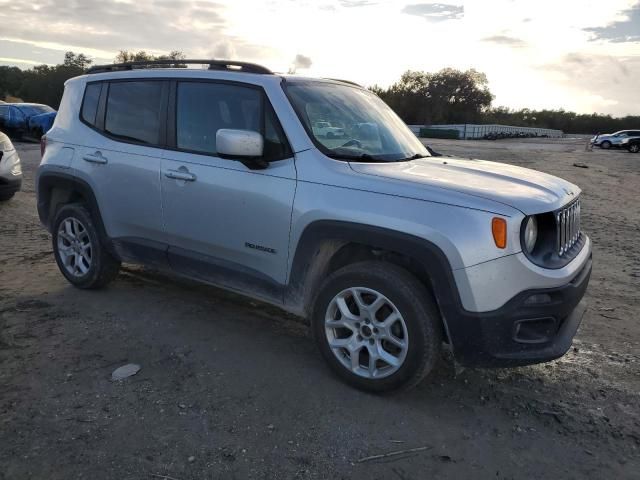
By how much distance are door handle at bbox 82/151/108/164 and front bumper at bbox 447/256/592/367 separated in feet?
10.3

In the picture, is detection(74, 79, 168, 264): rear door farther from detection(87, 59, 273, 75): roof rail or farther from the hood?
the hood

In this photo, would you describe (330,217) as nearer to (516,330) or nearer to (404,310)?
(404,310)

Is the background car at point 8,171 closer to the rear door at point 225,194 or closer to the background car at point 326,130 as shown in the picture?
the rear door at point 225,194

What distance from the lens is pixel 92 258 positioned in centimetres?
502

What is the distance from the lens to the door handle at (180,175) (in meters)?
4.08

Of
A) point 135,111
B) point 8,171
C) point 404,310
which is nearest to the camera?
point 404,310

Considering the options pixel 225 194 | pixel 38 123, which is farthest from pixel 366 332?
pixel 38 123

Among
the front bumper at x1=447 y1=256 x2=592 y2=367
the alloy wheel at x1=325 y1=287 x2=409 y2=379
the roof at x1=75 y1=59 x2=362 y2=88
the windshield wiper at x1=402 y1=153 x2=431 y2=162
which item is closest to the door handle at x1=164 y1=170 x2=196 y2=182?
the roof at x1=75 y1=59 x2=362 y2=88

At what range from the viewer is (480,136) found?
57.1 m

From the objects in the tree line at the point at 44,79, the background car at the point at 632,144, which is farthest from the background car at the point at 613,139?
the tree line at the point at 44,79

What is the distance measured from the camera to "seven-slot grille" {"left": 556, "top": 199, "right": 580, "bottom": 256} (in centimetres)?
336

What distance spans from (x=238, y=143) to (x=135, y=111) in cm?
159

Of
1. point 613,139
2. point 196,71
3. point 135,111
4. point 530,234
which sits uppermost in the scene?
point 613,139

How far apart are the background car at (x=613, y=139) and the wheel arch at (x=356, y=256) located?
4209 centimetres
